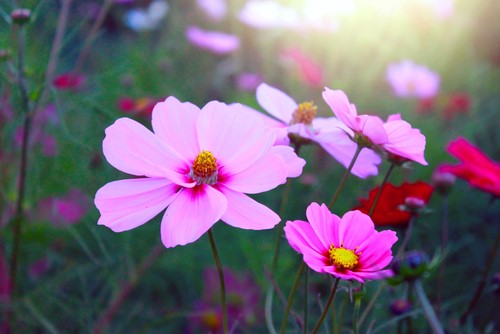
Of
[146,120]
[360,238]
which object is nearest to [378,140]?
[360,238]

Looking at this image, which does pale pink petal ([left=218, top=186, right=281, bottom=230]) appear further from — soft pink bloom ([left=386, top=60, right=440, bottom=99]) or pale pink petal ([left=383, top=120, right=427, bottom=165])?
soft pink bloom ([left=386, top=60, right=440, bottom=99])

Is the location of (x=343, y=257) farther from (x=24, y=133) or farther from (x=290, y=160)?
(x=24, y=133)

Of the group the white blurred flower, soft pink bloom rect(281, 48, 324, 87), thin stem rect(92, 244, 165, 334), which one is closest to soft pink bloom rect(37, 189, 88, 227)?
thin stem rect(92, 244, 165, 334)

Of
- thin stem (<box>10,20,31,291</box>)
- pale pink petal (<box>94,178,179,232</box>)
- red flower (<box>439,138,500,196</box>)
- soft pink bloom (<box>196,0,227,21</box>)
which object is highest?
pale pink petal (<box>94,178,179,232</box>)

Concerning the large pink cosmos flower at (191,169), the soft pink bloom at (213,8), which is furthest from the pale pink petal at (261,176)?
the soft pink bloom at (213,8)

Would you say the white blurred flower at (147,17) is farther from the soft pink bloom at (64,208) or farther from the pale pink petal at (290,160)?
the pale pink petal at (290,160)

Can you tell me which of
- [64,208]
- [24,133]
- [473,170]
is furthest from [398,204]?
[64,208]

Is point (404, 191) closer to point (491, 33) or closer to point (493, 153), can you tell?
point (493, 153)
